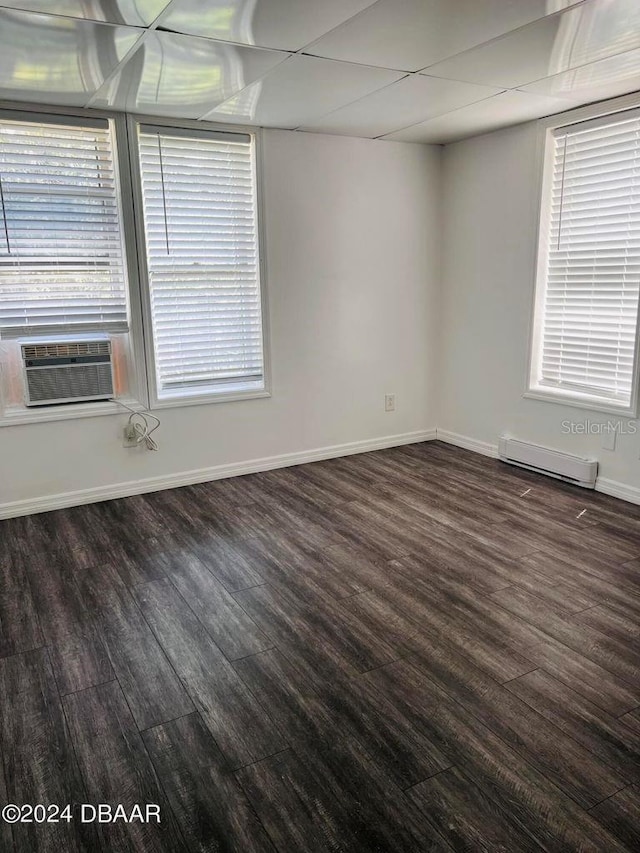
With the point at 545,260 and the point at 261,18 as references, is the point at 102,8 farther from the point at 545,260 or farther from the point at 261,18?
the point at 545,260

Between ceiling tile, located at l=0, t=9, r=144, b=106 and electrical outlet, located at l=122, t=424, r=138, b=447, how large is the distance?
1900 mm

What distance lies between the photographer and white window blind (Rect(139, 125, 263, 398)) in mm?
3930

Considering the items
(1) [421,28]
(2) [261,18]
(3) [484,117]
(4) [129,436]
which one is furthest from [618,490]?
(2) [261,18]

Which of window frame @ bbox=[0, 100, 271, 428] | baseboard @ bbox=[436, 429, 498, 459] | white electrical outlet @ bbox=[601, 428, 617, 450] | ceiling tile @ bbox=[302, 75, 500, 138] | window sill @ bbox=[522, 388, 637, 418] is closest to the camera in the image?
ceiling tile @ bbox=[302, 75, 500, 138]

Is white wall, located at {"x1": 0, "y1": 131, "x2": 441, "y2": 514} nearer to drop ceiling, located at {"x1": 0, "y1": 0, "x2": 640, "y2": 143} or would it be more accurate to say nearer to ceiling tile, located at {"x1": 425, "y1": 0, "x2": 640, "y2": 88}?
drop ceiling, located at {"x1": 0, "y1": 0, "x2": 640, "y2": 143}

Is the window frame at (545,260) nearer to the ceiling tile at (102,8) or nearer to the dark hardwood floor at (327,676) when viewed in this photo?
the dark hardwood floor at (327,676)

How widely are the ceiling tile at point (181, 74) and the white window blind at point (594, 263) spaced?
2099mm

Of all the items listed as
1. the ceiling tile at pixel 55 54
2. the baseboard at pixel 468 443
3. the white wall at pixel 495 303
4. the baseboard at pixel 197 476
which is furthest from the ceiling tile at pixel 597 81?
the baseboard at pixel 197 476

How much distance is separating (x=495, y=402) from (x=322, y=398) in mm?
1302

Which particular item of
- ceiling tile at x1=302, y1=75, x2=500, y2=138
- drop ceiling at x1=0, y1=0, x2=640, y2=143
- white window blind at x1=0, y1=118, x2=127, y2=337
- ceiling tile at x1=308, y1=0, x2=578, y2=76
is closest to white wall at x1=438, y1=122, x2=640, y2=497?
drop ceiling at x1=0, y1=0, x2=640, y2=143

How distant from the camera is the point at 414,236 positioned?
490 cm

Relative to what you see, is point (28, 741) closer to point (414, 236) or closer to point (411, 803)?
point (411, 803)

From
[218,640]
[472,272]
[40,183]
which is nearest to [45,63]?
[40,183]

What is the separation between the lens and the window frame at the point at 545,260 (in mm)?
3654
